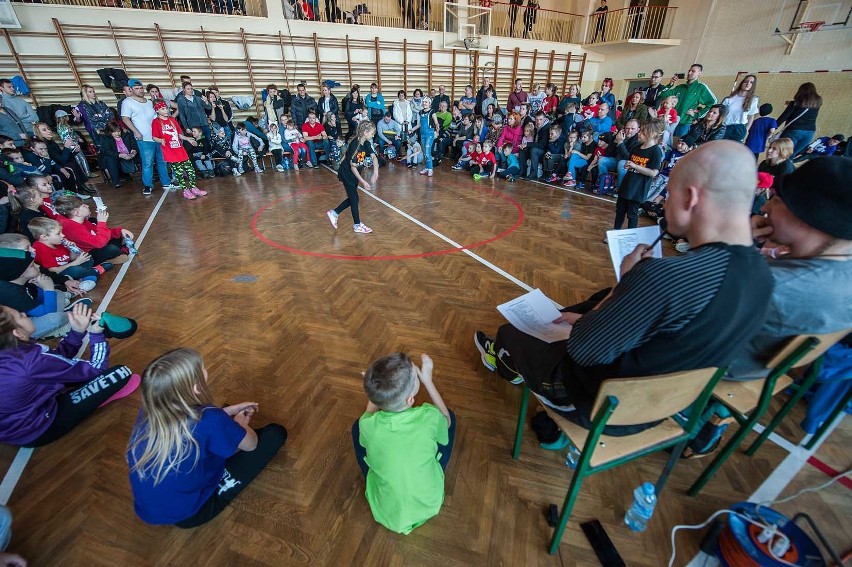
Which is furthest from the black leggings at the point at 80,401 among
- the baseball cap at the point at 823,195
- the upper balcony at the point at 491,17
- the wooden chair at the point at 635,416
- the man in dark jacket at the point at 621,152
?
the upper balcony at the point at 491,17

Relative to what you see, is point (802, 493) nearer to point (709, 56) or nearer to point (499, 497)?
point (499, 497)

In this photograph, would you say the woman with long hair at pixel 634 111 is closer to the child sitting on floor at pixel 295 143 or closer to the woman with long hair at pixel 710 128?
the woman with long hair at pixel 710 128

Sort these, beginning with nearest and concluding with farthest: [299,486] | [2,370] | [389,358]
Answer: [389,358], [2,370], [299,486]

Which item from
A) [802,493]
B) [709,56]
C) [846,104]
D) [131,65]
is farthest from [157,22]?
[846,104]

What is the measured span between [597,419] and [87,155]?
476 inches

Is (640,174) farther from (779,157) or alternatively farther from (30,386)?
(30,386)

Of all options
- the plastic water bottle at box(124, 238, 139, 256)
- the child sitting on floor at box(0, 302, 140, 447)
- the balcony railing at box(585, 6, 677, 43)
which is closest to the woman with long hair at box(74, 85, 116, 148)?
the plastic water bottle at box(124, 238, 139, 256)

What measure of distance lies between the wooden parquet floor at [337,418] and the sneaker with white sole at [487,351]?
7 cm

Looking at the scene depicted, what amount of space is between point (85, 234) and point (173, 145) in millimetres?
3941

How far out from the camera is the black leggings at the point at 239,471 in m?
1.74

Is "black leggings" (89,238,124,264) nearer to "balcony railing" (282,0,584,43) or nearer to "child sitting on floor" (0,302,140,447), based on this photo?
"child sitting on floor" (0,302,140,447)

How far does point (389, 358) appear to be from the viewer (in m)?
1.58

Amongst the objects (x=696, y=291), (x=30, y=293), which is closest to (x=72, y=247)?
(x=30, y=293)

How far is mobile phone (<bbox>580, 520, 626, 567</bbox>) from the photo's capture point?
160 centimetres
